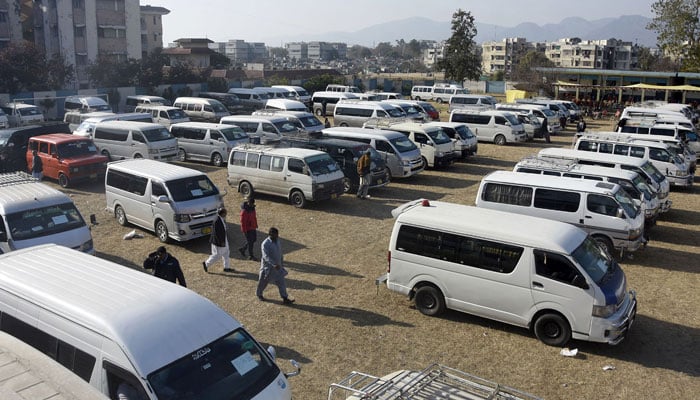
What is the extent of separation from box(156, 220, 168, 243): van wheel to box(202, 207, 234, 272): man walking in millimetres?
2454

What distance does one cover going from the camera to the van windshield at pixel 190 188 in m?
14.3

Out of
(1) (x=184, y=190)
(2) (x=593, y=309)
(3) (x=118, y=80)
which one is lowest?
(2) (x=593, y=309)

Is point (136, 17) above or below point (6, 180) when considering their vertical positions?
above

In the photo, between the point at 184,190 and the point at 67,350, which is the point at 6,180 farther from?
the point at 67,350

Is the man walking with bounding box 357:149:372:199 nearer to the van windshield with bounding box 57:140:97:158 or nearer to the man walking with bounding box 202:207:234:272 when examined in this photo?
the man walking with bounding box 202:207:234:272

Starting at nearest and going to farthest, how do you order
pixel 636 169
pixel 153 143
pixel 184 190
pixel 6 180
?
1. pixel 6 180
2. pixel 184 190
3. pixel 636 169
4. pixel 153 143

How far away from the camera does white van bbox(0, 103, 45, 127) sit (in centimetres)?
3419

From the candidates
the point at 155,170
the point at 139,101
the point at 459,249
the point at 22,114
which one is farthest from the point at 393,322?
the point at 139,101

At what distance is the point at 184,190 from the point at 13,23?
46.8 meters

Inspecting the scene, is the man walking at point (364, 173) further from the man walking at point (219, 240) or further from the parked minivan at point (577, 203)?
the man walking at point (219, 240)

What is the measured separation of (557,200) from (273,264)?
7.20m

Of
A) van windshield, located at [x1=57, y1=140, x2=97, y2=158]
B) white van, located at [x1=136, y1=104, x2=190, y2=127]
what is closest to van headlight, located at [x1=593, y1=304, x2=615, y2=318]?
van windshield, located at [x1=57, y1=140, x2=97, y2=158]

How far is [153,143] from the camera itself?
22297 mm

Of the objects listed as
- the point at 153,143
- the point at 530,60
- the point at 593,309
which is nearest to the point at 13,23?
the point at 153,143
